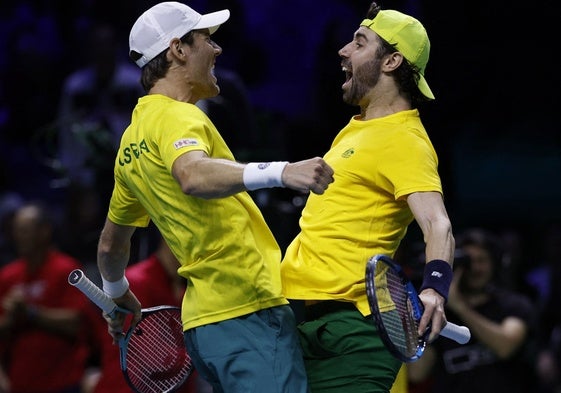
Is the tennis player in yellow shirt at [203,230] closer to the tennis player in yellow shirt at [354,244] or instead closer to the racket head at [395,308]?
the tennis player in yellow shirt at [354,244]

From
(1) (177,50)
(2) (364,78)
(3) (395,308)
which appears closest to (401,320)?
(3) (395,308)

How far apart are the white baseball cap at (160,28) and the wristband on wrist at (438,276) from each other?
111 cm

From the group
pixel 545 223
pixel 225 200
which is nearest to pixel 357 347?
pixel 225 200

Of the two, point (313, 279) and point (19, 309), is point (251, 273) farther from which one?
point (19, 309)

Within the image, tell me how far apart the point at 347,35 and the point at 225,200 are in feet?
12.9

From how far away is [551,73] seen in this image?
26.1 ft

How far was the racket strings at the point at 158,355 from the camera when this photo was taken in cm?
475

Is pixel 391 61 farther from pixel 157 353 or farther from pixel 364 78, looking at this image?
pixel 157 353

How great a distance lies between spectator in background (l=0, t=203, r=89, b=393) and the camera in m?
7.61

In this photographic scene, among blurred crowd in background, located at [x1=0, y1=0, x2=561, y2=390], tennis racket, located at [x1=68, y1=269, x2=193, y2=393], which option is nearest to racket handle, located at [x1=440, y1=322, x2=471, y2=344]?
tennis racket, located at [x1=68, y1=269, x2=193, y2=393]

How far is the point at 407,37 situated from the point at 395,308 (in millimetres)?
1024

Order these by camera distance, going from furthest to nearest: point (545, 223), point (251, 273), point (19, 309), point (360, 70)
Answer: point (545, 223) → point (19, 309) → point (360, 70) → point (251, 273)

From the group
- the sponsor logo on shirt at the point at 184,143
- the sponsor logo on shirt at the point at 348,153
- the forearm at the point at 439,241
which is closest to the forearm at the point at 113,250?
the sponsor logo on shirt at the point at 184,143

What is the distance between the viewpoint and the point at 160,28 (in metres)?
4.44
